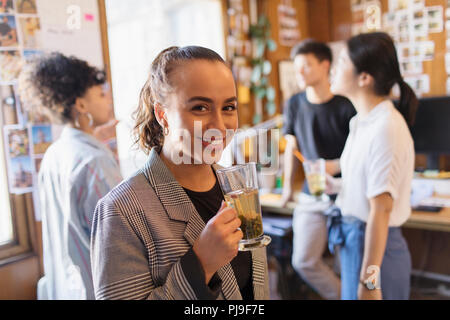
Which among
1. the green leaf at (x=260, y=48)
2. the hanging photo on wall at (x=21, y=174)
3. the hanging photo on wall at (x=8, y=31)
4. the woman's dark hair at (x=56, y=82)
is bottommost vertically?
the hanging photo on wall at (x=21, y=174)

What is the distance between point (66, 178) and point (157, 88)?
18.6 inches

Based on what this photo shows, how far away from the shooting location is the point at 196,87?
2.33 ft

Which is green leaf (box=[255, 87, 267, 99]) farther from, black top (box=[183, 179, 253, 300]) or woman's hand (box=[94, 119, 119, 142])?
black top (box=[183, 179, 253, 300])

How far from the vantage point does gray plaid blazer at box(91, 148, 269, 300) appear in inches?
25.5

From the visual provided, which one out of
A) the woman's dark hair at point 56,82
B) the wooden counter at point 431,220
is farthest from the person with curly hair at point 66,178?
the wooden counter at point 431,220

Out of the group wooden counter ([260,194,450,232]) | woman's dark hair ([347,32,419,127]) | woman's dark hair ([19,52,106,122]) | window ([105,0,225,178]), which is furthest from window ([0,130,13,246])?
wooden counter ([260,194,450,232])

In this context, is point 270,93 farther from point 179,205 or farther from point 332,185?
point 179,205

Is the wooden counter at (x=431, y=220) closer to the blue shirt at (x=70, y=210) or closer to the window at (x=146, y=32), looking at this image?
the window at (x=146, y=32)

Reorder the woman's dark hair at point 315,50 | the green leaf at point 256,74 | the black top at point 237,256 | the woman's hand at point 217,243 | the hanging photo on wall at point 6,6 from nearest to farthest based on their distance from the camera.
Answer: the woman's hand at point 217,243, the black top at point 237,256, the hanging photo on wall at point 6,6, the woman's dark hair at point 315,50, the green leaf at point 256,74

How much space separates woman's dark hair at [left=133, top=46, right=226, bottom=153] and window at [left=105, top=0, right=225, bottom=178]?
0.91 m

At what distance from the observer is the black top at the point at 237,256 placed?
2.67 feet

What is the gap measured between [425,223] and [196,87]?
1.81 meters

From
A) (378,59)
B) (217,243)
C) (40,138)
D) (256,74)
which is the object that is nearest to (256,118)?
(256,74)

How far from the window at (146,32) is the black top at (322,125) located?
0.63m
